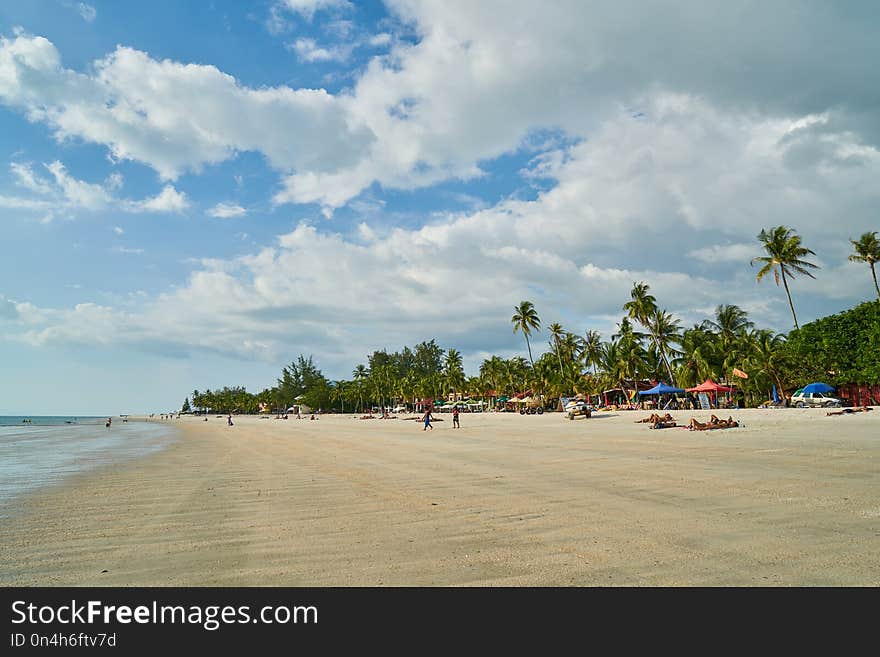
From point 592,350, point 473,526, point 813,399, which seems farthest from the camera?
point 592,350

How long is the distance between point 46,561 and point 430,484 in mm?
6915

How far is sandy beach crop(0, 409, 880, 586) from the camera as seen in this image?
523cm

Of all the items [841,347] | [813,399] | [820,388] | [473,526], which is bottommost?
[473,526]

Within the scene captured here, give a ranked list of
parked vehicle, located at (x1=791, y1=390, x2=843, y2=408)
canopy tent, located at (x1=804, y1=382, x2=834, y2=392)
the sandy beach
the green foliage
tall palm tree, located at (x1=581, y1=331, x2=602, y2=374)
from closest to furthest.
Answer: the sandy beach → the green foliage → parked vehicle, located at (x1=791, y1=390, x2=843, y2=408) → canopy tent, located at (x1=804, y1=382, x2=834, y2=392) → tall palm tree, located at (x1=581, y1=331, x2=602, y2=374)

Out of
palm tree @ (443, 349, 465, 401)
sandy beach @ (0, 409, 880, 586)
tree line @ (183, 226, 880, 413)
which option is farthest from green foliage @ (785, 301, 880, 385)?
palm tree @ (443, 349, 465, 401)

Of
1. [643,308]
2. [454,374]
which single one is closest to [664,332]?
[643,308]

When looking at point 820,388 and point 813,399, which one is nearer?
point 820,388

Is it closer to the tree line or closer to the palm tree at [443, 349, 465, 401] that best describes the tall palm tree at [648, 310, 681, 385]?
the tree line

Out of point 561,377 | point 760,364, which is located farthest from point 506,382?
point 760,364

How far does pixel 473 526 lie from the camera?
23.7 feet

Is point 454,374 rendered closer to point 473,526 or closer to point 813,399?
point 813,399

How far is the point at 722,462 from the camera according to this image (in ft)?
44.9

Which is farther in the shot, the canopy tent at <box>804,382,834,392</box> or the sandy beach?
the canopy tent at <box>804,382,834,392</box>
